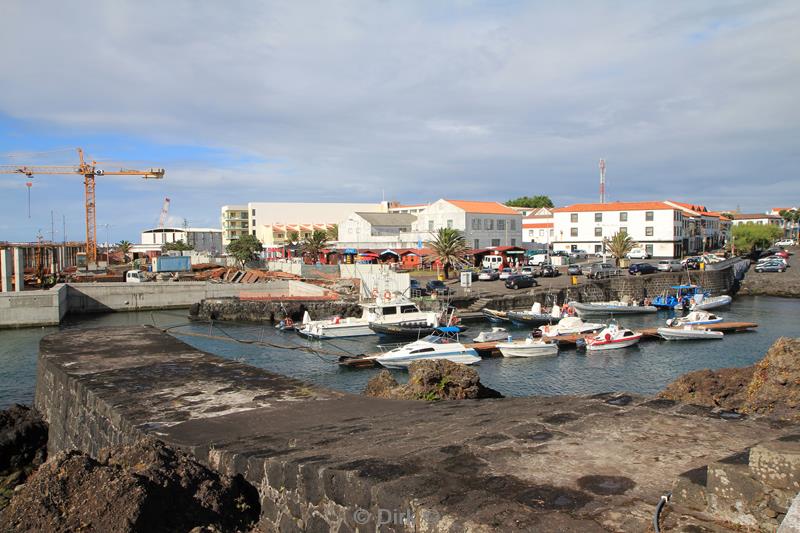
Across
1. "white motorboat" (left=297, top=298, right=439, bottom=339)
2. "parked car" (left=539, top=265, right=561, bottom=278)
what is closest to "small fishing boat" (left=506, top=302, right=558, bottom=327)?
"white motorboat" (left=297, top=298, right=439, bottom=339)

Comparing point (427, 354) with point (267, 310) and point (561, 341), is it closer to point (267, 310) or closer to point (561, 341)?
point (561, 341)

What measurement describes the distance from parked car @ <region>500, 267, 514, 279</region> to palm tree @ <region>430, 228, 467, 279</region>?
184 inches

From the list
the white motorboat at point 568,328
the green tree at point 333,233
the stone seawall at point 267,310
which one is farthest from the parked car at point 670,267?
the green tree at point 333,233

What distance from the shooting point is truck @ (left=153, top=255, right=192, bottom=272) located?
67.8 metres

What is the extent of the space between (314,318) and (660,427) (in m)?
40.5

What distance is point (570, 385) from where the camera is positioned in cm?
2681

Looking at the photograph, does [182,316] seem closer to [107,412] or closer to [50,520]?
[107,412]

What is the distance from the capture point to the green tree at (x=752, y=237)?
10212cm

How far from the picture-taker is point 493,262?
226 feet

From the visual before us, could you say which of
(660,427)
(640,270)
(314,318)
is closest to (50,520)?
(660,427)

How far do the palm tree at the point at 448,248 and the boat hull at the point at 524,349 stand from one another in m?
27.1

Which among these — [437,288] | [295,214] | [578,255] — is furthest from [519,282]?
[295,214]

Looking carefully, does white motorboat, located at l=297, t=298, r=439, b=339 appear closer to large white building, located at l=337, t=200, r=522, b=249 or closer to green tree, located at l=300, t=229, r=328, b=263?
green tree, located at l=300, t=229, r=328, b=263

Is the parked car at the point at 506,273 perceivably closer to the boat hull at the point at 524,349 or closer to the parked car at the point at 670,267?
the parked car at the point at 670,267
